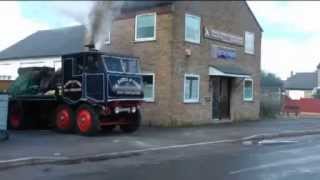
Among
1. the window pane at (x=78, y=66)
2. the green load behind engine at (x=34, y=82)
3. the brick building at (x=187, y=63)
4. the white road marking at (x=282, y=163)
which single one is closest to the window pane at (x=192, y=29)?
the brick building at (x=187, y=63)

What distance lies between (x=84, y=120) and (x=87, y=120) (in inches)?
9.0

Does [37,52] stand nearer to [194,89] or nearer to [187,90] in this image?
[194,89]

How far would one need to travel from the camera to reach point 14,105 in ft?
79.4

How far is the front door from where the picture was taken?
1256 inches

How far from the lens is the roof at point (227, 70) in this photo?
30.5 metres

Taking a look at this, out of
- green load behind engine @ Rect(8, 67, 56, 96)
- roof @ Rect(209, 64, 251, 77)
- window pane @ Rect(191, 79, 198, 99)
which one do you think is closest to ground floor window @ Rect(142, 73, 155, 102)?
window pane @ Rect(191, 79, 198, 99)

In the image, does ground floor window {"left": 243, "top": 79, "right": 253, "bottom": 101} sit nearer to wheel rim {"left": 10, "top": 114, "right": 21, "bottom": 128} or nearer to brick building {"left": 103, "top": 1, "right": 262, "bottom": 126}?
brick building {"left": 103, "top": 1, "right": 262, "bottom": 126}

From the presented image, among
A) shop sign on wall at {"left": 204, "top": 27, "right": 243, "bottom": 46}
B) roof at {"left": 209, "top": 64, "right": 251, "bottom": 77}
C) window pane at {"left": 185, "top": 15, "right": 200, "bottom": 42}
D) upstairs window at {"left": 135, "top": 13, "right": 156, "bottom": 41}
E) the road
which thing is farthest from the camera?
roof at {"left": 209, "top": 64, "right": 251, "bottom": 77}

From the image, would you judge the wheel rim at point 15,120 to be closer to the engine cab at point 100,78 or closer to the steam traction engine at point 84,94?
the steam traction engine at point 84,94

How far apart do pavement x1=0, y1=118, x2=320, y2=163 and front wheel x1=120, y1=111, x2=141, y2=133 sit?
27cm

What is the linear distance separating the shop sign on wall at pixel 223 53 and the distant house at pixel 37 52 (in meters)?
8.07

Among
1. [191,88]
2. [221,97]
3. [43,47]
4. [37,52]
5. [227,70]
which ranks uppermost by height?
[43,47]

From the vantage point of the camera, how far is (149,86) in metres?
28.5

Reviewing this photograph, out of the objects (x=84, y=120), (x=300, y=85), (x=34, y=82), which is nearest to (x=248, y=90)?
(x=34, y=82)
